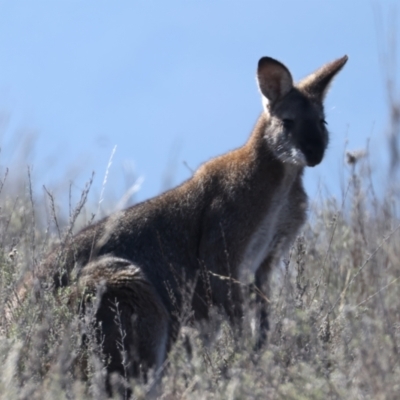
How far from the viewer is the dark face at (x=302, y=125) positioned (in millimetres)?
7145

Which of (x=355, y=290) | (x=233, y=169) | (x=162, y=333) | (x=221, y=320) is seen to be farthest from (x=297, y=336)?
(x=355, y=290)

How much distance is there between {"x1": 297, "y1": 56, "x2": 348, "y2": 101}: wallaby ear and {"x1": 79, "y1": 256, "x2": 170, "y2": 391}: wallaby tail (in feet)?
7.67

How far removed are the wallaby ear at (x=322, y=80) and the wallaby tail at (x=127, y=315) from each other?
2.34 m

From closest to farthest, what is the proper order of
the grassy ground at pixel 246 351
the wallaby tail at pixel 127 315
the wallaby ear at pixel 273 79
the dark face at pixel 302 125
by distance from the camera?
the grassy ground at pixel 246 351, the wallaby tail at pixel 127 315, the dark face at pixel 302 125, the wallaby ear at pixel 273 79

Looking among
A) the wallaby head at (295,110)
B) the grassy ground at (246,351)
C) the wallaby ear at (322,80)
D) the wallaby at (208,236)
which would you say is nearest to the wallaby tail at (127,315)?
the wallaby at (208,236)

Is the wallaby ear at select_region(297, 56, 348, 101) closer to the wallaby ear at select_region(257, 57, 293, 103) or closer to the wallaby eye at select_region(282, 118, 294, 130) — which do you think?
the wallaby ear at select_region(257, 57, 293, 103)

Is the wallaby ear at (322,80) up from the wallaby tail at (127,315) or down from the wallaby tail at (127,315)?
up

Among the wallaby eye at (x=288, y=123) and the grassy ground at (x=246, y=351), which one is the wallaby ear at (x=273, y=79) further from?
the grassy ground at (x=246, y=351)

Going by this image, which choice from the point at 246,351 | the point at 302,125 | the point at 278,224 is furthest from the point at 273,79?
the point at 246,351

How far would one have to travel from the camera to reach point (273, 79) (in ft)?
25.2

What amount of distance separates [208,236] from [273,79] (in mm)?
1650

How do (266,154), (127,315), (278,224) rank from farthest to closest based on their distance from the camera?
(266,154) → (278,224) → (127,315)

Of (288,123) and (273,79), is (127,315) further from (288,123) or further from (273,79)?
(273,79)

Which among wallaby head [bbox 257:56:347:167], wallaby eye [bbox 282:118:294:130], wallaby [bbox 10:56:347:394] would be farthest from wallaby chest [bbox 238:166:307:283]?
wallaby eye [bbox 282:118:294:130]
